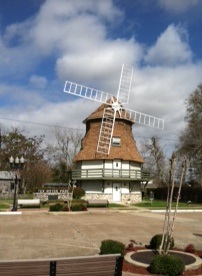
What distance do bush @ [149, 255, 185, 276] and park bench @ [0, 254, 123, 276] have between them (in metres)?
1.86

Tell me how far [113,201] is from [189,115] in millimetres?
13518

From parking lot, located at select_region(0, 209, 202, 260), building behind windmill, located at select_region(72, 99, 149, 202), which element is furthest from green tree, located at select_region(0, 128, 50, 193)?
parking lot, located at select_region(0, 209, 202, 260)

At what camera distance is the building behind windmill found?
3716 cm

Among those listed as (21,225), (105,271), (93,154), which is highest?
(93,154)

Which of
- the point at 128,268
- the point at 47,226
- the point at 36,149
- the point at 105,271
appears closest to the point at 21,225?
the point at 47,226

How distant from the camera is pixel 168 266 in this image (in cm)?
728

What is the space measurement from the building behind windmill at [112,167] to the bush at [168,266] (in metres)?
28.8

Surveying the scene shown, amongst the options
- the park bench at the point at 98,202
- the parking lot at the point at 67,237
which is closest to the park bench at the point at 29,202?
the park bench at the point at 98,202

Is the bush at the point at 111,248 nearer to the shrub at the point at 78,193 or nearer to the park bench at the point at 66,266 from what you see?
the park bench at the point at 66,266

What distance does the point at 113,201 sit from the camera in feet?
121

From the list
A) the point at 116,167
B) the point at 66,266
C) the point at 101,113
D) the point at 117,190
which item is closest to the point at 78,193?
the point at 117,190

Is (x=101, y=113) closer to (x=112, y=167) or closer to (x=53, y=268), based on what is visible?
(x=112, y=167)

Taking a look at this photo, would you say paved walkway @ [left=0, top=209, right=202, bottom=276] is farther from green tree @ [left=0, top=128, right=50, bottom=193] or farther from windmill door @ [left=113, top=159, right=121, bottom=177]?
→ green tree @ [left=0, top=128, right=50, bottom=193]

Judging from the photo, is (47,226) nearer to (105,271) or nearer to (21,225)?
(21,225)
